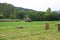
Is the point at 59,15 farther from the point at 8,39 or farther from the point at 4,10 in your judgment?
the point at 8,39

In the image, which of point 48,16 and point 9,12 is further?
point 9,12

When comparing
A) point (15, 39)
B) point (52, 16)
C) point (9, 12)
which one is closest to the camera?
point (15, 39)

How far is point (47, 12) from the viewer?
6650 centimetres

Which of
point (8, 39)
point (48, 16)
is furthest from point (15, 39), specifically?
point (48, 16)

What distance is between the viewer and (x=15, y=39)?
12.8 metres

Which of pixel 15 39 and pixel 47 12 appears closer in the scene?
pixel 15 39

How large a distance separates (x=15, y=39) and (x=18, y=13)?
6857 cm

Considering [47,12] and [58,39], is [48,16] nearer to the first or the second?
[47,12]

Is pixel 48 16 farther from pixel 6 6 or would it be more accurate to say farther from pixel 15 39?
pixel 15 39

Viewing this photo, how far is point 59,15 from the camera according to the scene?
216 feet

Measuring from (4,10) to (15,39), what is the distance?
67704mm

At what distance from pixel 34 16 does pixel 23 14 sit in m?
17.1

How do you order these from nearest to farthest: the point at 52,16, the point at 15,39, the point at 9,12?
the point at 15,39, the point at 52,16, the point at 9,12

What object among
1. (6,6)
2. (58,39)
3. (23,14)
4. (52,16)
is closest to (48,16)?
(52,16)
